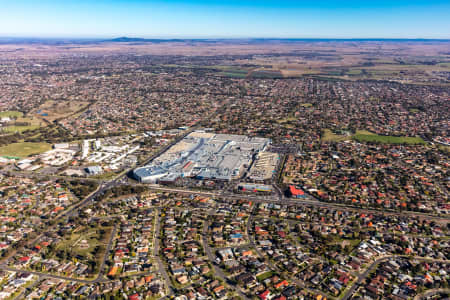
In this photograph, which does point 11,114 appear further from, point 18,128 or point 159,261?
point 159,261

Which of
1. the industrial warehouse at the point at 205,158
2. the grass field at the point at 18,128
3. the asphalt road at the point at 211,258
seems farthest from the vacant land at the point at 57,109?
the asphalt road at the point at 211,258

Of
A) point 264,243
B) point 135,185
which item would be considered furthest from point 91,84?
point 264,243

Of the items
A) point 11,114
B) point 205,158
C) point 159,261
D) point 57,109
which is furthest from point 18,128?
point 159,261

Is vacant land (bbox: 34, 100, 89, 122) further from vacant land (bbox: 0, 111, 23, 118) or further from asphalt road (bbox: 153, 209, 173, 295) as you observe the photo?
asphalt road (bbox: 153, 209, 173, 295)

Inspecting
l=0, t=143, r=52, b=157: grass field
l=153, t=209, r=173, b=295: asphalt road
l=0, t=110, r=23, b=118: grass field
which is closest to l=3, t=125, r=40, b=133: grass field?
l=0, t=143, r=52, b=157: grass field

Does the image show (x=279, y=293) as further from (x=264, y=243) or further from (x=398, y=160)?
A: (x=398, y=160)
